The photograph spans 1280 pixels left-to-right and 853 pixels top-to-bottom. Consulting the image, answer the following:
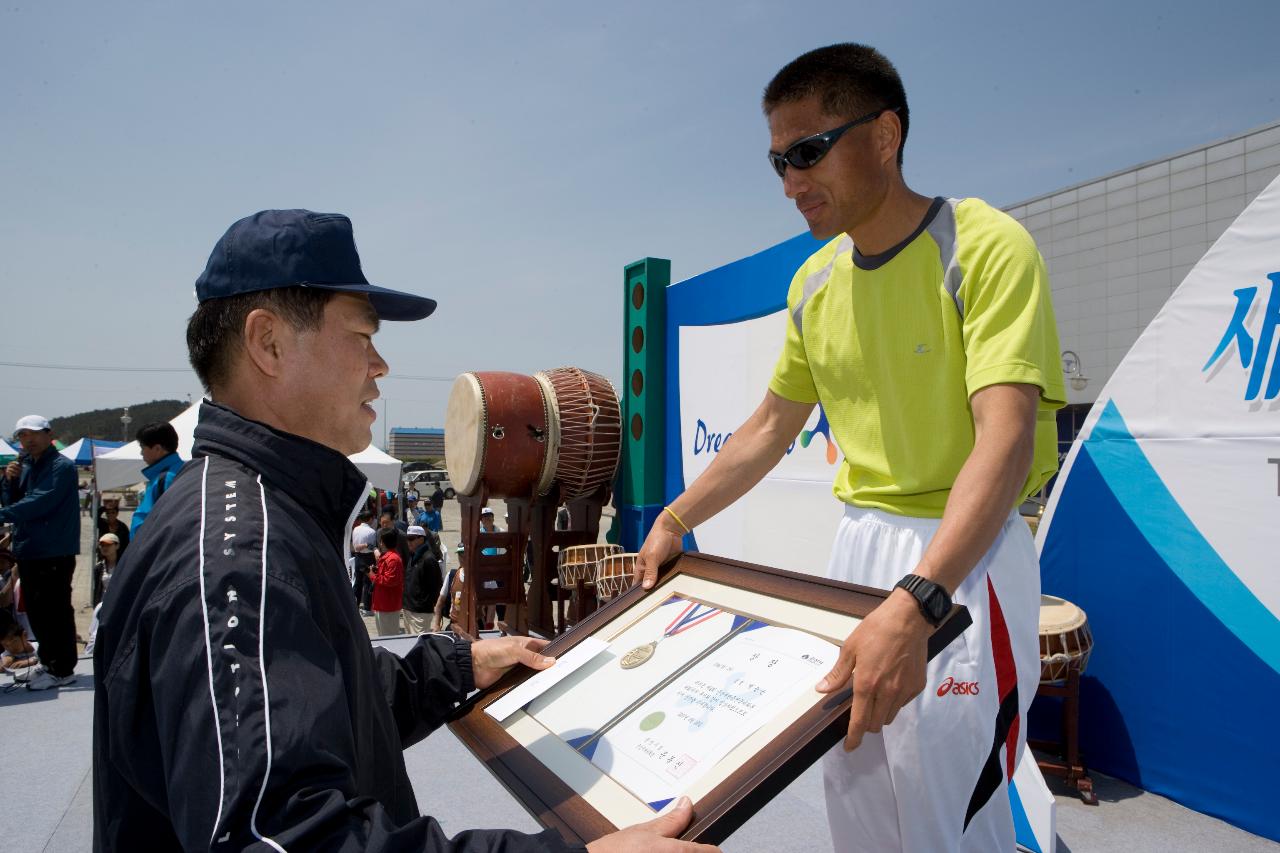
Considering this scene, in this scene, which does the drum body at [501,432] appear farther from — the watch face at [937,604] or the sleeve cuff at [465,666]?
the watch face at [937,604]

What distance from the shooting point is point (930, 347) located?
1.56 m

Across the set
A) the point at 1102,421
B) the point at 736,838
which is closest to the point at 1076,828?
the point at 736,838

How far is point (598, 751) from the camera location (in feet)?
4.15

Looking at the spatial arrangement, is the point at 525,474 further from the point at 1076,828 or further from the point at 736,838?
the point at 1076,828

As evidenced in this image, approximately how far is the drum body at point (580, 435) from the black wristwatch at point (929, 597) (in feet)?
17.3

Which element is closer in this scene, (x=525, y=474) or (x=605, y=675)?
(x=605, y=675)

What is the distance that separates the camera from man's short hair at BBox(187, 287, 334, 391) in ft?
4.07

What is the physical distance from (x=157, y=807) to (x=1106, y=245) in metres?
13.9

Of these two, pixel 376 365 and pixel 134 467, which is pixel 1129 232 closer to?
pixel 376 365

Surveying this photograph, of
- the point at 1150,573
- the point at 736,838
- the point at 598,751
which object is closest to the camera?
the point at 598,751

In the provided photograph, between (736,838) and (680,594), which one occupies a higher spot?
(680,594)

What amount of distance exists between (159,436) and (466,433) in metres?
2.05

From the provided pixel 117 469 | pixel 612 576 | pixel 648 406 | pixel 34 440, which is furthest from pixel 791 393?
pixel 117 469

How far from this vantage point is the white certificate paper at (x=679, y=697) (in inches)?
45.7
